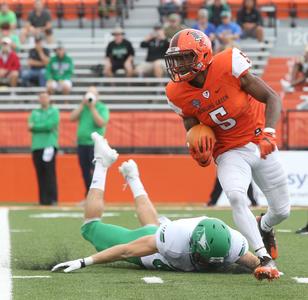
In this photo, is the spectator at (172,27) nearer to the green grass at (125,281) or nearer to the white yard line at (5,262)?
the white yard line at (5,262)

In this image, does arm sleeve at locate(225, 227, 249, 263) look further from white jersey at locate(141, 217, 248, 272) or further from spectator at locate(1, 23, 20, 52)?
spectator at locate(1, 23, 20, 52)

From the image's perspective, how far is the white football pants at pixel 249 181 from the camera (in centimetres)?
701

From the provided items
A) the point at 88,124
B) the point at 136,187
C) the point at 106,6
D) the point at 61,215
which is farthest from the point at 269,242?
the point at 106,6

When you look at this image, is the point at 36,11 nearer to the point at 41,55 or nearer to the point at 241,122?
the point at 41,55

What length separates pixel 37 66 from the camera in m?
19.2

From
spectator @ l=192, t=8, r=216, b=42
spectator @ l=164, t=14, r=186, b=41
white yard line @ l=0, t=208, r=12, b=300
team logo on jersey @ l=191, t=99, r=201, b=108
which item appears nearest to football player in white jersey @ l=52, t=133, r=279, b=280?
white yard line @ l=0, t=208, r=12, b=300

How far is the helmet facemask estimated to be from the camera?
7230mm

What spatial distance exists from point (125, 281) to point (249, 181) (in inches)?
45.9

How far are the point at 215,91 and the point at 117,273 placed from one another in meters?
1.47

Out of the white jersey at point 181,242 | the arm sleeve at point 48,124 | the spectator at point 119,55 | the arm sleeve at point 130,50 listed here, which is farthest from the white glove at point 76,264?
the arm sleeve at point 130,50

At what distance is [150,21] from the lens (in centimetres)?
2144

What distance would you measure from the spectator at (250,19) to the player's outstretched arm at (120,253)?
13368mm

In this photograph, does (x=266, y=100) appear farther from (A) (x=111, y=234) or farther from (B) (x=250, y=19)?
(B) (x=250, y=19)

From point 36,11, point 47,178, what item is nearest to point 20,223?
point 47,178
